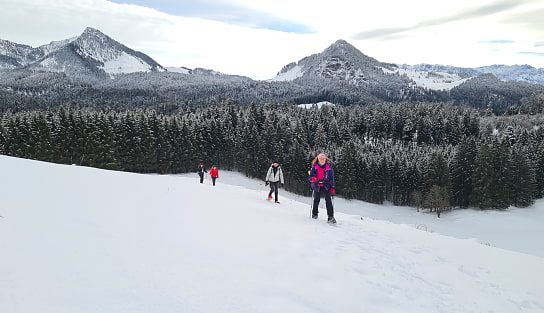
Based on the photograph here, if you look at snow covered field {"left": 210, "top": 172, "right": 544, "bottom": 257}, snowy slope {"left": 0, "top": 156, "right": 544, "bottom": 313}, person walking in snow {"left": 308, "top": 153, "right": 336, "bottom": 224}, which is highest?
person walking in snow {"left": 308, "top": 153, "right": 336, "bottom": 224}

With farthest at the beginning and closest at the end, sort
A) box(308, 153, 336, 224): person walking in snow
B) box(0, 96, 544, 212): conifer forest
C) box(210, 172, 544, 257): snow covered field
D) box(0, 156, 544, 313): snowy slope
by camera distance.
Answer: box(0, 96, 544, 212): conifer forest < box(210, 172, 544, 257): snow covered field < box(308, 153, 336, 224): person walking in snow < box(0, 156, 544, 313): snowy slope

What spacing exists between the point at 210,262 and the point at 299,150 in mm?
61627

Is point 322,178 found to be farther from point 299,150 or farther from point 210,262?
point 299,150

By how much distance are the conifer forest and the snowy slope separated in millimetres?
46565

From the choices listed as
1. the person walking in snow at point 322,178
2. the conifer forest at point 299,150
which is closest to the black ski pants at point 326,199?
the person walking in snow at point 322,178

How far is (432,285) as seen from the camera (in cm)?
701

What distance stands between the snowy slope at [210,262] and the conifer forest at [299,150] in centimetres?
4657

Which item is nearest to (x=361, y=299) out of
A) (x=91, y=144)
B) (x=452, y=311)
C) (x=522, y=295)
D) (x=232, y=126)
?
(x=452, y=311)

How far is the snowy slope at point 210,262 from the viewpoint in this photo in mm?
4543

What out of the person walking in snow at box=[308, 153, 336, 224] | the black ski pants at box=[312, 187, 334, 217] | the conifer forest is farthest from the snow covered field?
the person walking in snow at box=[308, 153, 336, 224]

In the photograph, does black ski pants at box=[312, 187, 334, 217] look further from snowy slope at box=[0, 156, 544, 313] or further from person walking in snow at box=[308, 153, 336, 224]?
snowy slope at box=[0, 156, 544, 313]

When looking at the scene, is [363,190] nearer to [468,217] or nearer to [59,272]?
[468,217]

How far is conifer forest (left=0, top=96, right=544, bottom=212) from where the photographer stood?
51.7 meters

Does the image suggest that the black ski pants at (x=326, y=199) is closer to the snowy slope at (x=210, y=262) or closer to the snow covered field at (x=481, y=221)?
the snowy slope at (x=210, y=262)
